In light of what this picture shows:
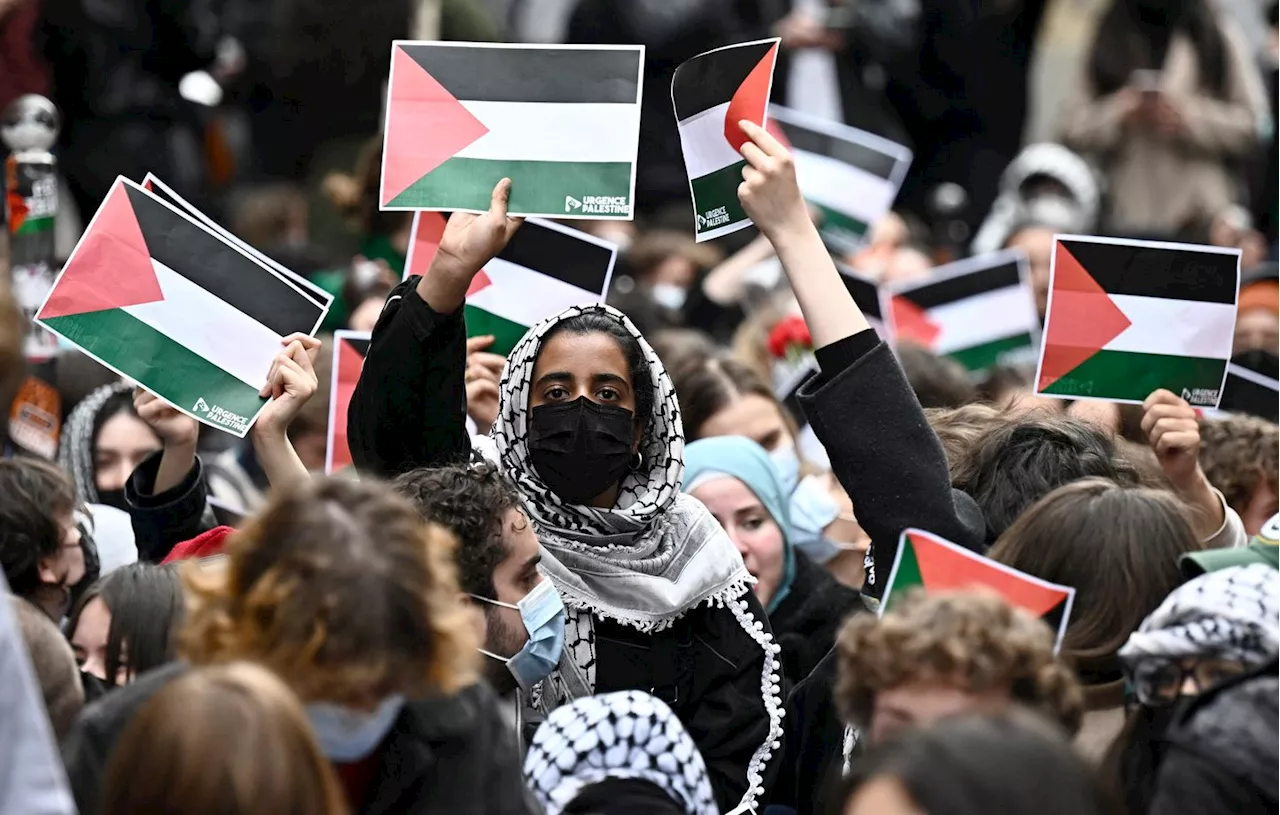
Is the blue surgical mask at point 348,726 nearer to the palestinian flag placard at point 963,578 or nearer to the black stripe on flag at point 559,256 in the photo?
the palestinian flag placard at point 963,578

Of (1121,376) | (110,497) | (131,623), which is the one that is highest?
(1121,376)

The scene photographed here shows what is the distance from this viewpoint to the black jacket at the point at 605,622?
4.12 meters

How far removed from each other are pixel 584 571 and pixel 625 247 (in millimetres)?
5977

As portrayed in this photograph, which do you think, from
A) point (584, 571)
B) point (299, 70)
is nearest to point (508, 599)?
point (584, 571)

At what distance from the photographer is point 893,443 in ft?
12.1

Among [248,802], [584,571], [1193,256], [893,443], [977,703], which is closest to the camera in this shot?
[248,802]

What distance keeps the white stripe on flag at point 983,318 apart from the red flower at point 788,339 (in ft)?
1.65

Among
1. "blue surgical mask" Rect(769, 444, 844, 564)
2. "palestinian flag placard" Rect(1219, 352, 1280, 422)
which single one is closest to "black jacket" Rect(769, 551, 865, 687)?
"blue surgical mask" Rect(769, 444, 844, 564)

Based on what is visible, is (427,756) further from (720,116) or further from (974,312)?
(974,312)

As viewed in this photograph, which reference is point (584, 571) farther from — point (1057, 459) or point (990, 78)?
point (990, 78)

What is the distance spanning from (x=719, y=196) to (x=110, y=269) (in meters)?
1.37

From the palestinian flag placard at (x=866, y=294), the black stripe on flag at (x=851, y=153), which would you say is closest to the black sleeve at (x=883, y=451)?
the palestinian flag placard at (x=866, y=294)

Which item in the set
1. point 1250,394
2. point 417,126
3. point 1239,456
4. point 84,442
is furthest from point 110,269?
point 1250,394

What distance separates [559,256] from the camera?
18.2 feet
